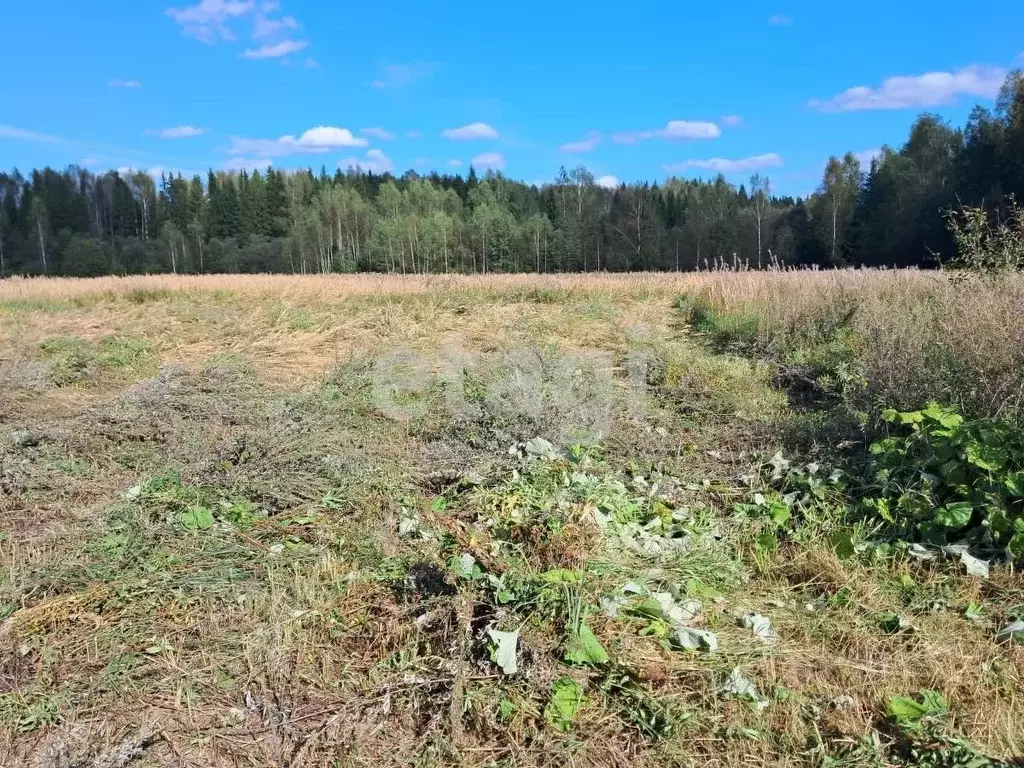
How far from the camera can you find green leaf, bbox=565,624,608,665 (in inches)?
87.8

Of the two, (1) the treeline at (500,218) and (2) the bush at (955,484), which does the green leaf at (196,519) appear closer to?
(2) the bush at (955,484)

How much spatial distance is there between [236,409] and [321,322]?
14.0 feet

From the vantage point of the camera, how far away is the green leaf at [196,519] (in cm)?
335

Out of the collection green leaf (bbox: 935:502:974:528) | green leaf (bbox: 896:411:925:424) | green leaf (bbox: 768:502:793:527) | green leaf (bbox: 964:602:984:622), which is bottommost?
green leaf (bbox: 964:602:984:622)

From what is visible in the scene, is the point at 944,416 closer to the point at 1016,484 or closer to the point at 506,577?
the point at 1016,484

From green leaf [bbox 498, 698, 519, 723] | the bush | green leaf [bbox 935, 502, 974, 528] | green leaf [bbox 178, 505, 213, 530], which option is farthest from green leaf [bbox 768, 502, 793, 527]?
green leaf [bbox 178, 505, 213, 530]

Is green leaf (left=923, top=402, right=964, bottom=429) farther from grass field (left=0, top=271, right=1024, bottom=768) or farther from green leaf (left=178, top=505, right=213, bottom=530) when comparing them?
green leaf (left=178, top=505, right=213, bottom=530)

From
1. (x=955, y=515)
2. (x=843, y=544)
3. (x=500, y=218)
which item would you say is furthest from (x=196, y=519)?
(x=500, y=218)

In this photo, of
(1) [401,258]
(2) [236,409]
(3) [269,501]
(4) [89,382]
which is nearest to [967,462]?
(3) [269,501]

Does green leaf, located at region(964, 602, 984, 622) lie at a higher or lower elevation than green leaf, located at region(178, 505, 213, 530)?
lower

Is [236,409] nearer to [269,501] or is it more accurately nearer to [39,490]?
[39,490]

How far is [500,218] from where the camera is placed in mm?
50688

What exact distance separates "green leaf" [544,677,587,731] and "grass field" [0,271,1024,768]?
1cm

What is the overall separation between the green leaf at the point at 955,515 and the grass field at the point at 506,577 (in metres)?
0.18
